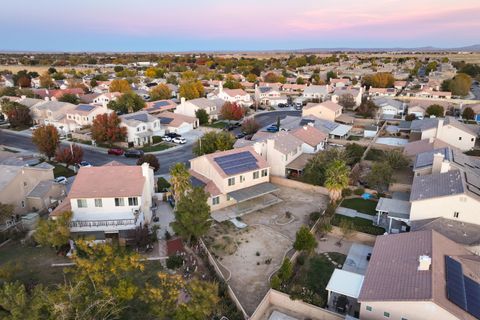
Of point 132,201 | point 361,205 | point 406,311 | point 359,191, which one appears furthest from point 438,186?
point 132,201

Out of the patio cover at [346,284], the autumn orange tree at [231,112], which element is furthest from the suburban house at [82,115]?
the patio cover at [346,284]

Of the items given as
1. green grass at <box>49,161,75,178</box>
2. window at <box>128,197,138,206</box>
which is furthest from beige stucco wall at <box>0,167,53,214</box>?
window at <box>128,197,138,206</box>

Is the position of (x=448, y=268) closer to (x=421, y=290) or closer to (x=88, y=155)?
(x=421, y=290)

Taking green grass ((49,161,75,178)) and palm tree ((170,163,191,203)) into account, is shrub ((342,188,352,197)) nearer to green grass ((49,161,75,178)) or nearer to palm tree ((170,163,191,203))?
palm tree ((170,163,191,203))

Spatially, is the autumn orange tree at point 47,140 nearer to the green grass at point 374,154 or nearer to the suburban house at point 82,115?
the suburban house at point 82,115

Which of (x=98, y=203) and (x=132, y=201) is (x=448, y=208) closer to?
(x=132, y=201)

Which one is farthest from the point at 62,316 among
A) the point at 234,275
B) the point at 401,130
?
the point at 401,130
